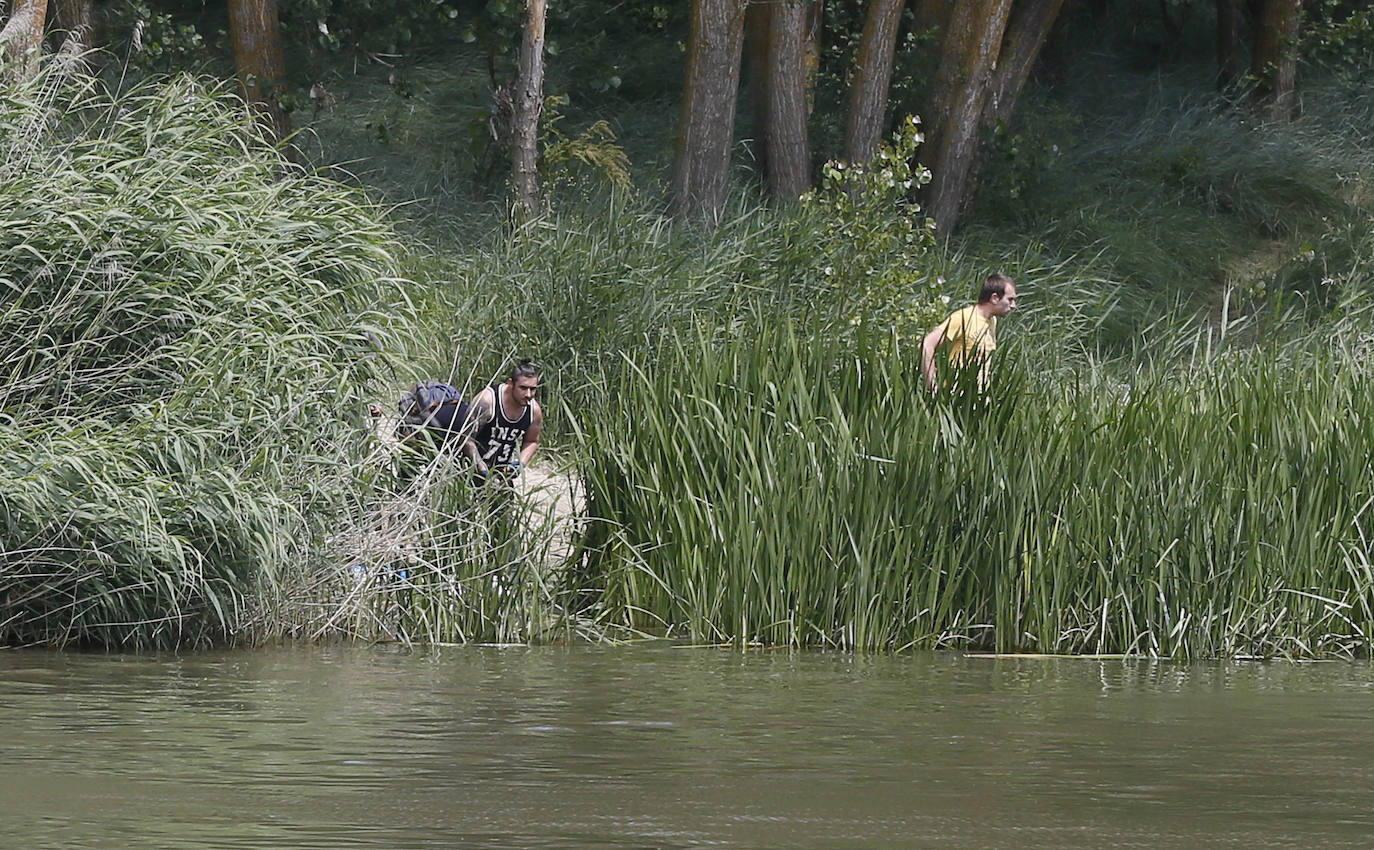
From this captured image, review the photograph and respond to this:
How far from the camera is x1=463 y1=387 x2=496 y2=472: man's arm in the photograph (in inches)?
384

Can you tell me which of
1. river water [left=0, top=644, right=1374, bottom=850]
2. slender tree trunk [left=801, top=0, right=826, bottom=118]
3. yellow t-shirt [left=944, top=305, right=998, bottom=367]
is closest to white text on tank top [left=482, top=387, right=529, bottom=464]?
river water [left=0, top=644, right=1374, bottom=850]

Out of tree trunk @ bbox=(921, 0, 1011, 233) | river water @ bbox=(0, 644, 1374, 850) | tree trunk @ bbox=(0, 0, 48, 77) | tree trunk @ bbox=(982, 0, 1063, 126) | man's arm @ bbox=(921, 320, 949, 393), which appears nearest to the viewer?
river water @ bbox=(0, 644, 1374, 850)

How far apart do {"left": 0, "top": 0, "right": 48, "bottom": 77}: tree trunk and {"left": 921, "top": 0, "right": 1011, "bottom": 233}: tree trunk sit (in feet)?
25.2

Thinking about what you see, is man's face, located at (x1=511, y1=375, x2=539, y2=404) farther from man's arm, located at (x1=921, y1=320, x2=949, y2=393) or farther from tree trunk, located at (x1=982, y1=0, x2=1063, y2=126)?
tree trunk, located at (x1=982, y1=0, x2=1063, y2=126)

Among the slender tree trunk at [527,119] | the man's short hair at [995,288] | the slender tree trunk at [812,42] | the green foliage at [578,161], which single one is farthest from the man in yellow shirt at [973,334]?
the slender tree trunk at [812,42]

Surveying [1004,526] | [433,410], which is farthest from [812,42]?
[1004,526]

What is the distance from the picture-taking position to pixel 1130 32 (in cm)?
2500

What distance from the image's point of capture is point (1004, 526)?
9203 millimetres

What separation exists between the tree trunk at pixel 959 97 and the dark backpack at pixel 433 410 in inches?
339

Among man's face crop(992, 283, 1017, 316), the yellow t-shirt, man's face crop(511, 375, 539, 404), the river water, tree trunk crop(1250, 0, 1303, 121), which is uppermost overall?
tree trunk crop(1250, 0, 1303, 121)

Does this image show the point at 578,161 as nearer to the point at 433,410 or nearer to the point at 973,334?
the point at 973,334

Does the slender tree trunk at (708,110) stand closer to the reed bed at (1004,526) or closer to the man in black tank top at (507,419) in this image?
the man in black tank top at (507,419)

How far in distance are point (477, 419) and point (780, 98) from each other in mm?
7869

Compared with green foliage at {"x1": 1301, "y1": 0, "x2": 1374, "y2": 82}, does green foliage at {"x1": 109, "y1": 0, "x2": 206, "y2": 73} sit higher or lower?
lower
